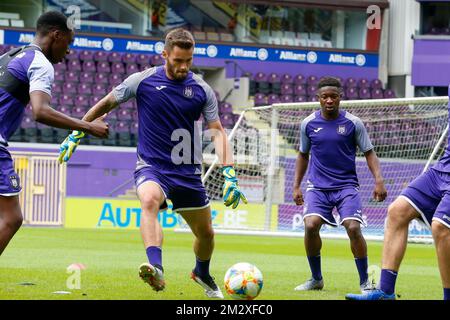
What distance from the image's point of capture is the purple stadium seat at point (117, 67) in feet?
111

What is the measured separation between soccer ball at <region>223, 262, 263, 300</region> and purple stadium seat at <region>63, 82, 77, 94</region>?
24.4 m

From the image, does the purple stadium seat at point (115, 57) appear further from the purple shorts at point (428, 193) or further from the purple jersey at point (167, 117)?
the purple shorts at point (428, 193)

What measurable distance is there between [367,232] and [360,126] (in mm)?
12283

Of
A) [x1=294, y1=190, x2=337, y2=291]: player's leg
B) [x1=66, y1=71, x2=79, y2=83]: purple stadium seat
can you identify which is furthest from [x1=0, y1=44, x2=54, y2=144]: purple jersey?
Answer: [x1=66, y1=71, x2=79, y2=83]: purple stadium seat

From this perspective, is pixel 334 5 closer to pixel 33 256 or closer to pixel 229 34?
pixel 229 34

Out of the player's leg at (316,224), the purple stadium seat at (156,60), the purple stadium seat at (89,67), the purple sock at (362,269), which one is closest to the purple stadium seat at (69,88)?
the purple stadium seat at (89,67)

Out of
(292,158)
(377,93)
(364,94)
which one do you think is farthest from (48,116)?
(377,93)

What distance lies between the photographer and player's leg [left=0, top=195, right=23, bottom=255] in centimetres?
820

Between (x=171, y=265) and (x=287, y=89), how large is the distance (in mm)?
22702

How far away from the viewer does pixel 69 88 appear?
32188 millimetres

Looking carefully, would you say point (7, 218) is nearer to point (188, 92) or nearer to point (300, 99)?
point (188, 92)

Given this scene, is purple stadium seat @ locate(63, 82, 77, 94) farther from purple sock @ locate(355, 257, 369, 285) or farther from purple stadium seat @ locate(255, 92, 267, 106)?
purple sock @ locate(355, 257, 369, 285)

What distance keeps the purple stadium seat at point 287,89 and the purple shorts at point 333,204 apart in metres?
24.6

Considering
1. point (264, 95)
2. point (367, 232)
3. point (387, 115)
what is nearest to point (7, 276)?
point (367, 232)
